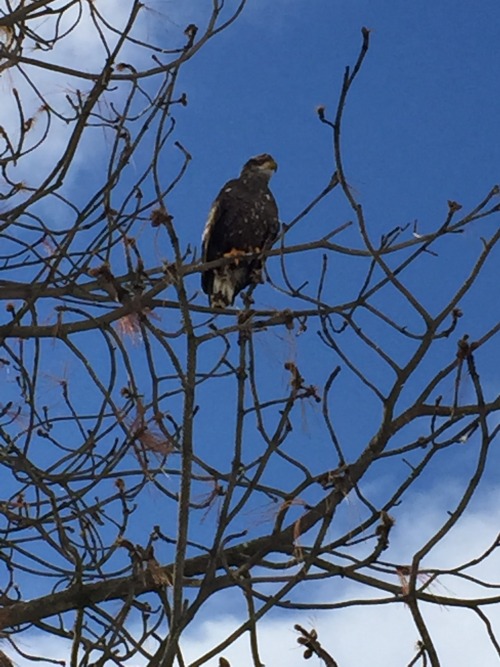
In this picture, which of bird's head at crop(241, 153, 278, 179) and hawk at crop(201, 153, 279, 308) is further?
bird's head at crop(241, 153, 278, 179)

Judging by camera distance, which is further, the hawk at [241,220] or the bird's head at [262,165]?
the bird's head at [262,165]

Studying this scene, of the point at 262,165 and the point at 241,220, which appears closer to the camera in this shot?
the point at 241,220

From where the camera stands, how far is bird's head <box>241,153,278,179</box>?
6.18m

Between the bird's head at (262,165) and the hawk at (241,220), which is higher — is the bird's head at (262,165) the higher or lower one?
the higher one

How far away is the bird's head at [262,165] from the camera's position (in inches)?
243

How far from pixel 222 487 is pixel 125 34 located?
1155mm

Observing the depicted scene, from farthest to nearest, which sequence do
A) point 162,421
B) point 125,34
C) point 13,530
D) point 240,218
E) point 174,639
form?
point 240,218 → point 13,530 → point 125,34 → point 162,421 → point 174,639

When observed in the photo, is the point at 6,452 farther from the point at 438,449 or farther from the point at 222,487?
the point at 438,449

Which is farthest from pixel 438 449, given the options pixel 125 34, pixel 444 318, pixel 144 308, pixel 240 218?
pixel 240 218

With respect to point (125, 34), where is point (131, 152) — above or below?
below

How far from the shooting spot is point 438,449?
2.42 m

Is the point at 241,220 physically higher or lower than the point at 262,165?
lower

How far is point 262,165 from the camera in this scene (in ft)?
20.4

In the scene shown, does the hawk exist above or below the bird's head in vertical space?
below
